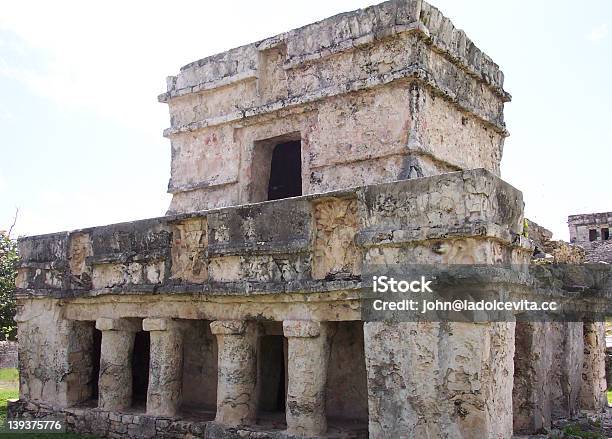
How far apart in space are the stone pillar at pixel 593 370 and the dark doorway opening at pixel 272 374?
3.72 m

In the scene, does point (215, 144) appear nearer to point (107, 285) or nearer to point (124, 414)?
point (107, 285)

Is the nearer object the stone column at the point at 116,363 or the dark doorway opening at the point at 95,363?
the stone column at the point at 116,363

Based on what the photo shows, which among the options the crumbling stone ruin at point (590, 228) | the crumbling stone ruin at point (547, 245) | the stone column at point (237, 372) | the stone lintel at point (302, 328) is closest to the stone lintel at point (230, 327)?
the stone column at point (237, 372)

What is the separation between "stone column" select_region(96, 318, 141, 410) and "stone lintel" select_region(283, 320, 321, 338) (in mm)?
2500

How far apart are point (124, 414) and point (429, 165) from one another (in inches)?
180

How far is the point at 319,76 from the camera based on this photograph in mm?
7879

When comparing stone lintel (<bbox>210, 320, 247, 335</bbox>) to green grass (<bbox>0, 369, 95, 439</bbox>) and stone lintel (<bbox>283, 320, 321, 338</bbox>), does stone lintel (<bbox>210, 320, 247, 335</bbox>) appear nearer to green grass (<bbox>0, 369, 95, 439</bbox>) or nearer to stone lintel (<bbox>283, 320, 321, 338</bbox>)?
stone lintel (<bbox>283, 320, 321, 338</bbox>)

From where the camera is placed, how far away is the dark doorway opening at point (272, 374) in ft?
23.6

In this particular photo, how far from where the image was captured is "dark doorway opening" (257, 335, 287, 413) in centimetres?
720

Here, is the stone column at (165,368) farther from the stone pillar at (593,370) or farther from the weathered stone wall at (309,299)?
the stone pillar at (593,370)

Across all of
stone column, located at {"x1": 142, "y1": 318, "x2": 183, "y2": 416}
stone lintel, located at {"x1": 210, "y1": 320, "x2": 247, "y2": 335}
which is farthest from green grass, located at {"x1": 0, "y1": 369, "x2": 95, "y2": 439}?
stone lintel, located at {"x1": 210, "y1": 320, "x2": 247, "y2": 335}

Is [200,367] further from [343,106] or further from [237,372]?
[343,106]

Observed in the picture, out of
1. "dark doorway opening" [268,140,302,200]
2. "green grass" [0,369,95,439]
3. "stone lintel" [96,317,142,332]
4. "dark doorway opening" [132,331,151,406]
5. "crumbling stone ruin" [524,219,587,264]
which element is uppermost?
"dark doorway opening" [268,140,302,200]

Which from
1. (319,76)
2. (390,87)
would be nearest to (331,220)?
(390,87)
